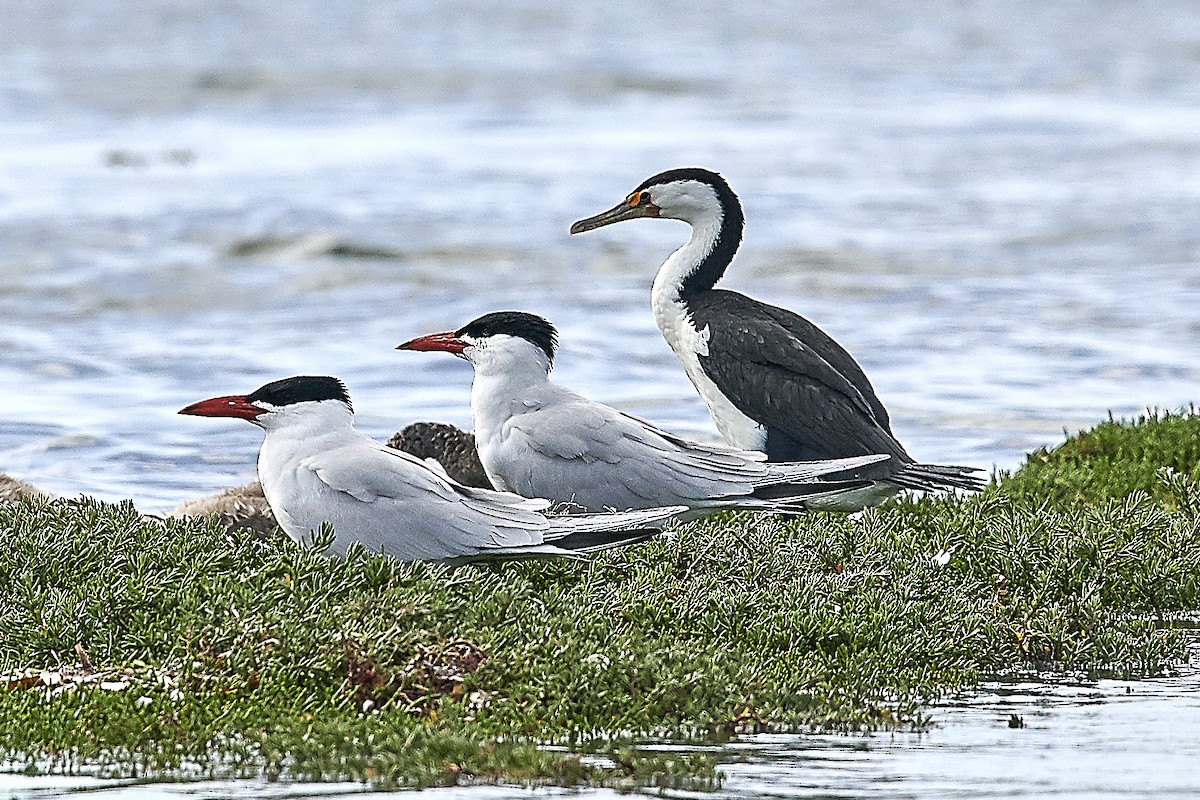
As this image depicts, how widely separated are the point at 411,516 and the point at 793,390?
3044 millimetres

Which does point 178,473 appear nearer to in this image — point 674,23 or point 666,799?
point 666,799

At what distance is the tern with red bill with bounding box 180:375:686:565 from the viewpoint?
8.19 metres

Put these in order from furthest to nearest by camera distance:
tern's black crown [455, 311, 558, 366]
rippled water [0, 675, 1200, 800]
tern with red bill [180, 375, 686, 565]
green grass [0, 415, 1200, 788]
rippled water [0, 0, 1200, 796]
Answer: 1. rippled water [0, 0, 1200, 796]
2. tern's black crown [455, 311, 558, 366]
3. tern with red bill [180, 375, 686, 565]
4. green grass [0, 415, 1200, 788]
5. rippled water [0, 675, 1200, 800]

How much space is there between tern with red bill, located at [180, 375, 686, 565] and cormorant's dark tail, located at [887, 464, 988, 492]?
1787 millimetres

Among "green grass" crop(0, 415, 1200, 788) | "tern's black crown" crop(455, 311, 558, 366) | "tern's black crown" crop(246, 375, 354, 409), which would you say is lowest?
"green grass" crop(0, 415, 1200, 788)

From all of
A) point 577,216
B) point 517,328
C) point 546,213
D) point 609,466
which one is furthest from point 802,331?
point 546,213

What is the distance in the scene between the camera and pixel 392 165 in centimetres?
3412

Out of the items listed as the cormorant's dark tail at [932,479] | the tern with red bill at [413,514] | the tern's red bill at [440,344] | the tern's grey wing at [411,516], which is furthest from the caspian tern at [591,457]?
the tern's grey wing at [411,516]

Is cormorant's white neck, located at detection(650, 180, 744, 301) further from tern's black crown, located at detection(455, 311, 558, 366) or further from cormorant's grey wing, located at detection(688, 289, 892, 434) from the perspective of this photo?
tern's black crown, located at detection(455, 311, 558, 366)

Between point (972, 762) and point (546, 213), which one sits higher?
point (546, 213)

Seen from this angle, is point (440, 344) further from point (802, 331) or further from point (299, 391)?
point (802, 331)

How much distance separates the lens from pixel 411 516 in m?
8.20

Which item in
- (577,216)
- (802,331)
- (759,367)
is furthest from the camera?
(577,216)

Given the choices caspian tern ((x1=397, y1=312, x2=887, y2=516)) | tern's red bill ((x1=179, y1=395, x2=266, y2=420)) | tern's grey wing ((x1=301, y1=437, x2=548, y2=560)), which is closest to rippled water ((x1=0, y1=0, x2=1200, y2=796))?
tern's grey wing ((x1=301, y1=437, x2=548, y2=560))
